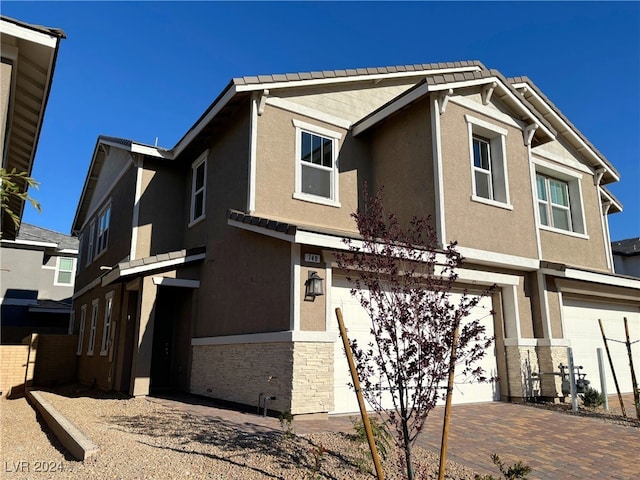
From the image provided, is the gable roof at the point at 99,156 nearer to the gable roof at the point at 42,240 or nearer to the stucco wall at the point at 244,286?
the gable roof at the point at 42,240

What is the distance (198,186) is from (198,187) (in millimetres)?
40

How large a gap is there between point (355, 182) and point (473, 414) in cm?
616

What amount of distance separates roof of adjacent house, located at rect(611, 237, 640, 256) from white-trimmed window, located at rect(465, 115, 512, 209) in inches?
645

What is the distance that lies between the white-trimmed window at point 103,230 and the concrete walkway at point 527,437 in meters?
9.27

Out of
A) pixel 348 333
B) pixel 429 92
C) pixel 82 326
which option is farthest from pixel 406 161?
pixel 82 326

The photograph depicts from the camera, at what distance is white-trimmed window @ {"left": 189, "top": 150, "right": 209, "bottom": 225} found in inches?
523

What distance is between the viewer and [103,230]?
57.7 ft

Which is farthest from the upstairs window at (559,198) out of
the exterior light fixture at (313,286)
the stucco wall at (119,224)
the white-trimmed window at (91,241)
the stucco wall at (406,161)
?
the white-trimmed window at (91,241)

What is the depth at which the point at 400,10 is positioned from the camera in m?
12.0

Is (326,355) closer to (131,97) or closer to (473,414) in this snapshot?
(473,414)

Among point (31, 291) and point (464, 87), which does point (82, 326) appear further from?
point (464, 87)

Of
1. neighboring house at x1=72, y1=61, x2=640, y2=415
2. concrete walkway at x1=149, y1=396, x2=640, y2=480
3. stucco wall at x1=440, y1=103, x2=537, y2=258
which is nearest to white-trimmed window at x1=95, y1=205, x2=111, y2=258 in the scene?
neighboring house at x1=72, y1=61, x2=640, y2=415

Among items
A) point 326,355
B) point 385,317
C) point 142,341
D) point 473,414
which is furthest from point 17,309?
point 385,317

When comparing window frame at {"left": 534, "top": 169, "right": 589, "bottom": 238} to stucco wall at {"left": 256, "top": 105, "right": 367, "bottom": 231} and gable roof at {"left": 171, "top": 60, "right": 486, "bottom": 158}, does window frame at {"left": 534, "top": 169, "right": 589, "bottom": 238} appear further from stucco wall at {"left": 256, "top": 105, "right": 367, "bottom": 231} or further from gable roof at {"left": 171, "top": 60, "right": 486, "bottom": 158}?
stucco wall at {"left": 256, "top": 105, "right": 367, "bottom": 231}
